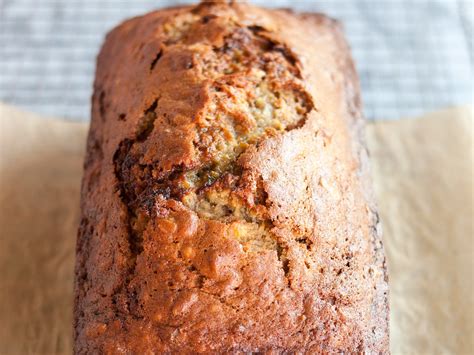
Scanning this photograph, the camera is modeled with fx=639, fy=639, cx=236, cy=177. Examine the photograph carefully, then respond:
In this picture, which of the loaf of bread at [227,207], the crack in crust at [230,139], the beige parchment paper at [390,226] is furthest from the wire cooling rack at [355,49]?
the crack in crust at [230,139]

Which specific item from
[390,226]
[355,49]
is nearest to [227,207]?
[390,226]

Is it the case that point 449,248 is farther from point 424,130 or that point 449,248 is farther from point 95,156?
point 95,156

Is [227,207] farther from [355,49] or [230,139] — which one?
[355,49]

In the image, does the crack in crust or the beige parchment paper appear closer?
the crack in crust

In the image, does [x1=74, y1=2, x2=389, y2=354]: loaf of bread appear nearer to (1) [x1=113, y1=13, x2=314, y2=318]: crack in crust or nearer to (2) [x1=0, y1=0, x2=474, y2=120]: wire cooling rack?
(1) [x1=113, y1=13, x2=314, y2=318]: crack in crust

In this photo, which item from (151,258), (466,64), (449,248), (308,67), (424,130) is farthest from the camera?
(466,64)

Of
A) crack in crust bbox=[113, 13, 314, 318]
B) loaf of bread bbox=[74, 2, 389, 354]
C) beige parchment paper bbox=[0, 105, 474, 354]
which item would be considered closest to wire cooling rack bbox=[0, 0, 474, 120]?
beige parchment paper bbox=[0, 105, 474, 354]

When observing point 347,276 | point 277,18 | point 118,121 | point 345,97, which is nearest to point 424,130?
point 345,97
